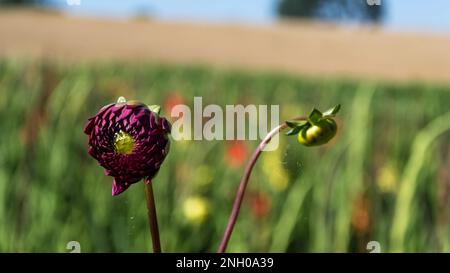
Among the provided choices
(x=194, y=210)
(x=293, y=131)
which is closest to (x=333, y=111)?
(x=293, y=131)

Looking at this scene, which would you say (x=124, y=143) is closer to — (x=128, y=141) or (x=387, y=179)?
(x=128, y=141)

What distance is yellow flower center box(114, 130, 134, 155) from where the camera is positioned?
0.34 feet

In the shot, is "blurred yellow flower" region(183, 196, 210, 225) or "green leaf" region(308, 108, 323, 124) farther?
"blurred yellow flower" region(183, 196, 210, 225)

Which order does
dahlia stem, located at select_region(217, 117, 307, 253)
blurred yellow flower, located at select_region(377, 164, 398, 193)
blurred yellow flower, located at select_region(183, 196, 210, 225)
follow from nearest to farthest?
dahlia stem, located at select_region(217, 117, 307, 253) → blurred yellow flower, located at select_region(183, 196, 210, 225) → blurred yellow flower, located at select_region(377, 164, 398, 193)

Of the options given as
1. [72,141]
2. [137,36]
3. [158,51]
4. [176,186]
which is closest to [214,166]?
[176,186]

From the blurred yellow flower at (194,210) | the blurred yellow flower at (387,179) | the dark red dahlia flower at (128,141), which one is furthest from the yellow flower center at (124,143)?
the blurred yellow flower at (387,179)

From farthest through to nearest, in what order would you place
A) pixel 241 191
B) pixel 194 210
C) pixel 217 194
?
pixel 217 194 < pixel 194 210 < pixel 241 191

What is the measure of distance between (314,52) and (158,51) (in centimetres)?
276

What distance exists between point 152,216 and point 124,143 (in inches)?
0.5

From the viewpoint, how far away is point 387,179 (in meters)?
1.14

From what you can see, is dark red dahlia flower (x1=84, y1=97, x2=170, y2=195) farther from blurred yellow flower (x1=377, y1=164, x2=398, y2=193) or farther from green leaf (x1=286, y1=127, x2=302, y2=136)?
blurred yellow flower (x1=377, y1=164, x2=398, y2=193)

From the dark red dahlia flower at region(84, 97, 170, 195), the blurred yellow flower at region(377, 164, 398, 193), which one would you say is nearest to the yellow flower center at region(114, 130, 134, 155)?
the dark red dahlia flower at region(84, 97, 170, 195)

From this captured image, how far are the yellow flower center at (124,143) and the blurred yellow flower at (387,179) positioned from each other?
1.03 m

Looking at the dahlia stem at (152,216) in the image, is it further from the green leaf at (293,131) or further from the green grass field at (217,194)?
the green grass field at (217,194)
